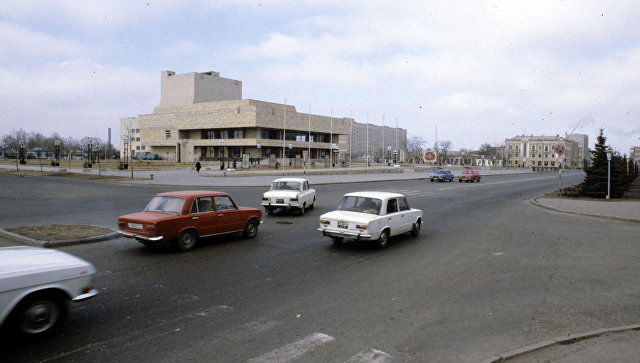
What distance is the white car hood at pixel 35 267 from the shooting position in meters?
4.52

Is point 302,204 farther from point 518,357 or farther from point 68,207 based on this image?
point 518,357

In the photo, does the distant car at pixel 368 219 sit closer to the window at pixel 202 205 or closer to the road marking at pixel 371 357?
the window at pixel 202 205

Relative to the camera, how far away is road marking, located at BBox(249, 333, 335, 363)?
445 cm

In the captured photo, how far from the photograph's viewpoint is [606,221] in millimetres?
16297

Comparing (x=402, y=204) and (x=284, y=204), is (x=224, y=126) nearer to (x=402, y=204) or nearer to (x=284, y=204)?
(x=284, y=204)

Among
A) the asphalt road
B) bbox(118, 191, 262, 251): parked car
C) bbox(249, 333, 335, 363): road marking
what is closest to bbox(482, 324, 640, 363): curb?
the asphalt road

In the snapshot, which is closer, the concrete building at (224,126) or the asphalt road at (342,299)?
the asphalt road at (342,299)

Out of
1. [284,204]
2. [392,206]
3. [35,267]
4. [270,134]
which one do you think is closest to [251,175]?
[284,204]

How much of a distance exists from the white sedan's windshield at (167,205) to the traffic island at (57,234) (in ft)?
6.97

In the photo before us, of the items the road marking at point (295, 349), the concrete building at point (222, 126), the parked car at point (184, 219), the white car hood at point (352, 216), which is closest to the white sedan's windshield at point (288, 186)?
the parked car at point (184, 219)

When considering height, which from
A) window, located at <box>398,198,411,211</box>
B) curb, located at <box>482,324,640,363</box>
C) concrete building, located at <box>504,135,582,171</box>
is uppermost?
concrete building, located at <box>504,135,582,171</box>

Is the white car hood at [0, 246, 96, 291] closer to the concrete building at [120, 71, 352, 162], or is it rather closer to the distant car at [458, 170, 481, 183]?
the distant car at [458, 170, 481, 183]

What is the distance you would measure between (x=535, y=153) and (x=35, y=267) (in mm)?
163648

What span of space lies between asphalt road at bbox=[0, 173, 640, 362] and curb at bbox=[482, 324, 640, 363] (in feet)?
0.59
